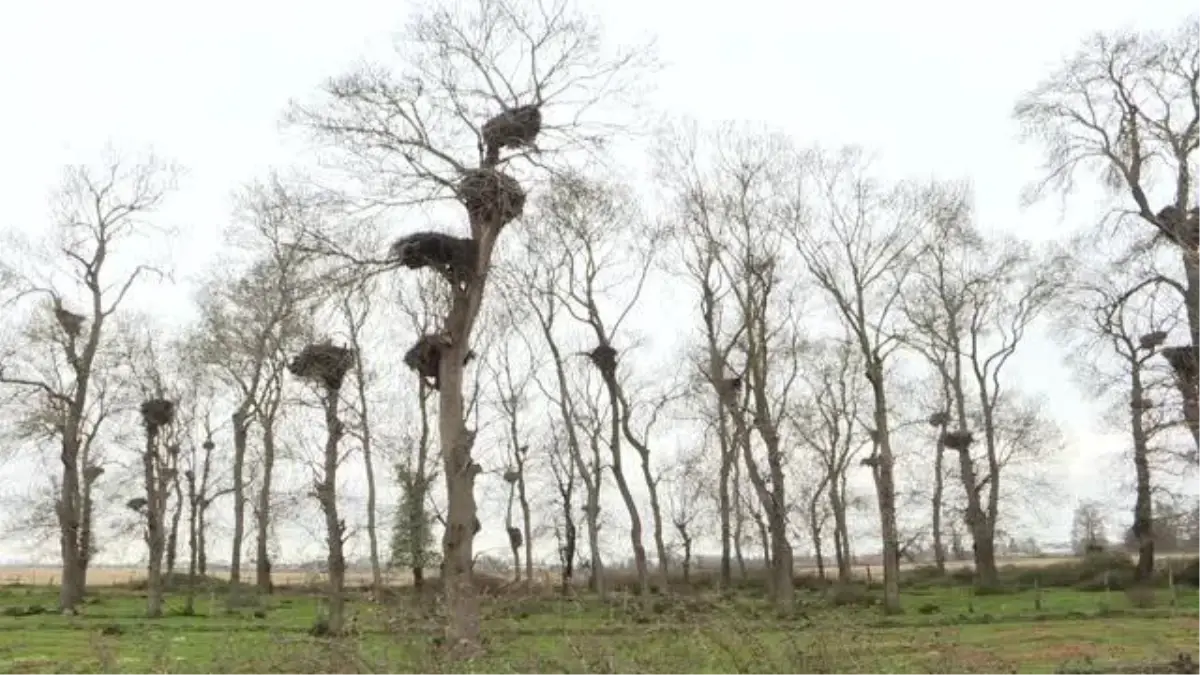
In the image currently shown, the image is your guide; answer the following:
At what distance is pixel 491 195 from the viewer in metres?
18.8

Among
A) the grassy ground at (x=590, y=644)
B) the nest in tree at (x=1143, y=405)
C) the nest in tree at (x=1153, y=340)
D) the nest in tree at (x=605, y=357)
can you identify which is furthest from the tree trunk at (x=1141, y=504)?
the grassy ground at (x=590, y=644)

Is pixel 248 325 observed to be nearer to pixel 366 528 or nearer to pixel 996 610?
pixel 366 528

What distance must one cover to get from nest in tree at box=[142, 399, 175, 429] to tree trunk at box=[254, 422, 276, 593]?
3.38 meters

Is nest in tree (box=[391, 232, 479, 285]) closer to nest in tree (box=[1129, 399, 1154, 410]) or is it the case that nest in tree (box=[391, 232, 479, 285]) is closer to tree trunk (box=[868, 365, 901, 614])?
nest in tree (box=[1129, 399, 1154, 410])

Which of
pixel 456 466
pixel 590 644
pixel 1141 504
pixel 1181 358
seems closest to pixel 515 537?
pixel 1141 504

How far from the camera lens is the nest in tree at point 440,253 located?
18.6m

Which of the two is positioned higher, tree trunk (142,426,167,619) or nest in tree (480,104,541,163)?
nest in tree (480,104,541,163)

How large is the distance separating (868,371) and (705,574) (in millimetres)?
29162

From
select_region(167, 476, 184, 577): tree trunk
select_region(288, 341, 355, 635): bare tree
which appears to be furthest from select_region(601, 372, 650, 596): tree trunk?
select_region(167, 476, 184, 577): tree trunk

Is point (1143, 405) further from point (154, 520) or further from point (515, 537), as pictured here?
point (515, 537)

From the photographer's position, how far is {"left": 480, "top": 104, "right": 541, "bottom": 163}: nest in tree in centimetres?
1902

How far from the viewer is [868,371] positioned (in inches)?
1291

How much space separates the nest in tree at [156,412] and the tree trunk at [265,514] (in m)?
3.38

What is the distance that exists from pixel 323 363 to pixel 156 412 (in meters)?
13.8
